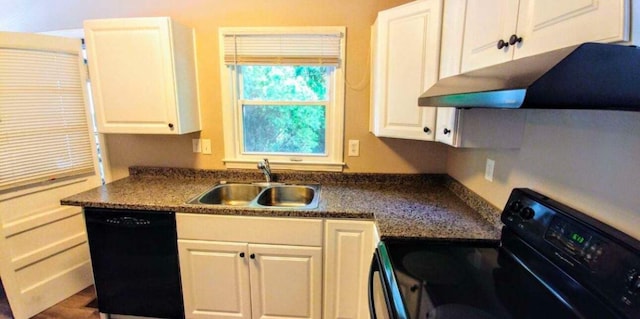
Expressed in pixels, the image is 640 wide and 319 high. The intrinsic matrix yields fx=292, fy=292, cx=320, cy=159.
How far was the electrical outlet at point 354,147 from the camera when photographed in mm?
2098

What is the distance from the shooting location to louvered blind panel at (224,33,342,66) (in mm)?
1962

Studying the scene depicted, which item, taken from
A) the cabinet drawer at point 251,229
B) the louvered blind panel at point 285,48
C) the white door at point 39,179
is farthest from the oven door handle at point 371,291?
the white door at point 39,179

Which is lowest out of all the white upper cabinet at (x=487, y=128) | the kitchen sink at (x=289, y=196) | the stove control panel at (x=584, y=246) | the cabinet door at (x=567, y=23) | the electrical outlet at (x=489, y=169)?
the kitchen sink at (x=289, y=196)

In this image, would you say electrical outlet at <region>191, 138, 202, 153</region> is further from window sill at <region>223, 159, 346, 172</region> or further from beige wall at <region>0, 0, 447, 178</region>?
window sill at <region>223, 159, 346, 172</region>

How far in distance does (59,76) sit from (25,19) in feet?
2.37

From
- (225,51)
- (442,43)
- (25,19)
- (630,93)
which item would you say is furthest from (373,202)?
(25,19)

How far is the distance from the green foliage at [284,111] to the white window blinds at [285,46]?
0.35 feet

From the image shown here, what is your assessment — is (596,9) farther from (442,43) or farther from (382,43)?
(382,43)

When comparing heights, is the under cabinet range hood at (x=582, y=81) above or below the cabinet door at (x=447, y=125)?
above

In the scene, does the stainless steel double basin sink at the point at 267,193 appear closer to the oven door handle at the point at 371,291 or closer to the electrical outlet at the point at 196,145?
the electrical outlet at the point at 196,145

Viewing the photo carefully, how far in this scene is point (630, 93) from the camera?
0.57 metres

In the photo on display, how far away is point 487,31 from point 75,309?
2.93 metres

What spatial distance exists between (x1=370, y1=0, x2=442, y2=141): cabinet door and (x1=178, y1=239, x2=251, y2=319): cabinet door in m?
1.16

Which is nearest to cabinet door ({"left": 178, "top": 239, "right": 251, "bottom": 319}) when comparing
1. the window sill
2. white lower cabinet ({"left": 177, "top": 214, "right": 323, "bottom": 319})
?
white lower cabinet ({"left": 177, "top": 214, "right": 323, "bottom": 319})
